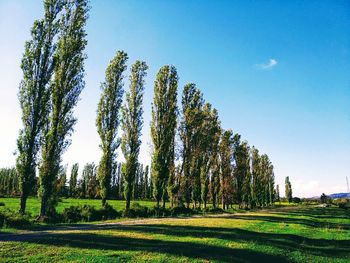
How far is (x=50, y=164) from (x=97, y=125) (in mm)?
12028

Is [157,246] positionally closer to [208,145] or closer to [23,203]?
[23,203]

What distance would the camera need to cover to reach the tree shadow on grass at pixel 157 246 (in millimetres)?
15829

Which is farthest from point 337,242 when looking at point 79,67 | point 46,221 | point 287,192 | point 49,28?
point 287,192

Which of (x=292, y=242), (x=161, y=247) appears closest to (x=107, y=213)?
(x=161, y=247)

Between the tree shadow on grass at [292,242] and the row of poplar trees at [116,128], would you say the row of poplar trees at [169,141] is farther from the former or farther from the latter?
the tree shadow on grass at [292,242]

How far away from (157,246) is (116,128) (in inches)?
1055

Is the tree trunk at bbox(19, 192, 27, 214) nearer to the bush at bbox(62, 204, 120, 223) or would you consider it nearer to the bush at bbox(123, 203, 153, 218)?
the bush at bbox(62, 204, 120, 223)

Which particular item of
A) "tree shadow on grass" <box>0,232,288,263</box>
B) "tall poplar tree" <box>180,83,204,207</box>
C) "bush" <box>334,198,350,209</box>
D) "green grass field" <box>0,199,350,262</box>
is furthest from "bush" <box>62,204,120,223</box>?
"bush" <box>334,198,350,209</box>

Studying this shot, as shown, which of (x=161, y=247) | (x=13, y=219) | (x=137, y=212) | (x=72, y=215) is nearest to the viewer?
(x=161, y=247)

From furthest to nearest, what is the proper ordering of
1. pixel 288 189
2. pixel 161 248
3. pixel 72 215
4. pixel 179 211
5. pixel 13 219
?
pixel 288 189
pixel 179 211
pixel 72 215
pixel 13 219
pixel 161 248

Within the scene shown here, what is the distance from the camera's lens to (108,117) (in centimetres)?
4188

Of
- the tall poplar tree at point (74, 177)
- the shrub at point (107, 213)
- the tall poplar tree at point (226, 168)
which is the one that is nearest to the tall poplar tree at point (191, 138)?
the tall poplar tree at point (226, 168)

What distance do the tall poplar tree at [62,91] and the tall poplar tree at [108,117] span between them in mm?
8124

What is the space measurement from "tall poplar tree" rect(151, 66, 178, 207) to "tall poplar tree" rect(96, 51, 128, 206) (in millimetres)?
7179
